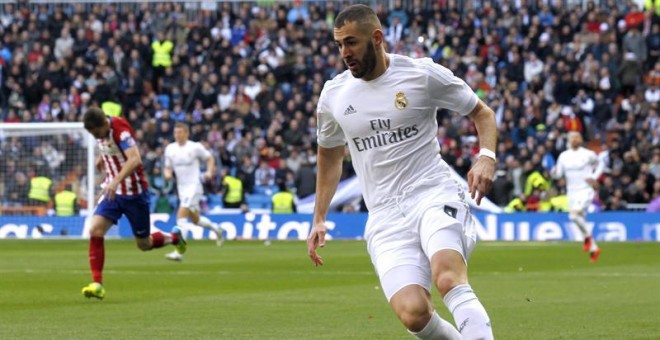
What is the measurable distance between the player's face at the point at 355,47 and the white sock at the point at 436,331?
134cm

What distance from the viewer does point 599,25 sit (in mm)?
35688

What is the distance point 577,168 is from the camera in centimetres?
2569

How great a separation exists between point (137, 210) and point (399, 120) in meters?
8.28

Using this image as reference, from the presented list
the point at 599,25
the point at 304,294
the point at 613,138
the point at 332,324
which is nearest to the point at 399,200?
the point at 332,324

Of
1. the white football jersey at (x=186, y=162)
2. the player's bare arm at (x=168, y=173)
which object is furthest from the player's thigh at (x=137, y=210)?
the white football jersey at (x=186, y=162)

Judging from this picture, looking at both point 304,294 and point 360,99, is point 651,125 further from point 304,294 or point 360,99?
point 360,99

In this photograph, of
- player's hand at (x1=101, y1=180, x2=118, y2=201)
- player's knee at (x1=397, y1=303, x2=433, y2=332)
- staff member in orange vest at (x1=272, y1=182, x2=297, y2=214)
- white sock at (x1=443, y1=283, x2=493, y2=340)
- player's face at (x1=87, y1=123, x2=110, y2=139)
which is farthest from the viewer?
staff member in orange vest at (x1=272, y1=182, x2=297, y2=214)

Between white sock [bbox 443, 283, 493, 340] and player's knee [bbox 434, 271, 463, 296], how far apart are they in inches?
0.8

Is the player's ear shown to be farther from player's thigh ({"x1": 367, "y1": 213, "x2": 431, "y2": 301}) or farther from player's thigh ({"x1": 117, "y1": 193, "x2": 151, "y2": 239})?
player's thigh ({"x1": 117, "y1": 193, "x2": 151, "y2": 239})

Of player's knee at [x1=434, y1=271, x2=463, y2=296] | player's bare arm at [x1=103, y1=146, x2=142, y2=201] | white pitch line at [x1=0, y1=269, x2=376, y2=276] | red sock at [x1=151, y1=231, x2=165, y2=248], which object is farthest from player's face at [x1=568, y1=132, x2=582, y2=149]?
player's knee at [x1=434, y1=271, x2=463, y2=296]

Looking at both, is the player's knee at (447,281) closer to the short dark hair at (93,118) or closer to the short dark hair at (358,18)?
the short dark hair at (358,18)

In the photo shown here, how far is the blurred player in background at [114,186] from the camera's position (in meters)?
14.3

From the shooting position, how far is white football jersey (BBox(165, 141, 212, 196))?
25.5 m

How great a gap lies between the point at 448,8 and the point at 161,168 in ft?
31.8
